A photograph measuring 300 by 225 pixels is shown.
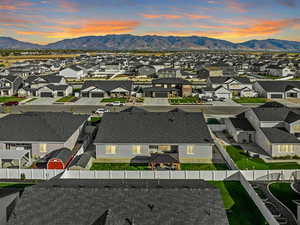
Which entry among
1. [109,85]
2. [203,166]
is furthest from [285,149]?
[109,85]

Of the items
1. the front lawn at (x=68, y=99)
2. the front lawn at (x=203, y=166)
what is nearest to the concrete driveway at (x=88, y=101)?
the front lawn at (x=68, y=99)

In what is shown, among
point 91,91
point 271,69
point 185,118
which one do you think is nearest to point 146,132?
point 185,118

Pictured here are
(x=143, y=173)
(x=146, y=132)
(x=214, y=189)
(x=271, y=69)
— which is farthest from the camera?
(x=271, y=69)

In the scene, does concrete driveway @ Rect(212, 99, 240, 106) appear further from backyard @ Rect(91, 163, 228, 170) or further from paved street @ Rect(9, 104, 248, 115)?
backyard @ Rect(91, 163, 228, 170)

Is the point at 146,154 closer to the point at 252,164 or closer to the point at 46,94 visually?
the point at 252,164

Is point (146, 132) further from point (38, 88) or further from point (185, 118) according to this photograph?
point (38, 88)
